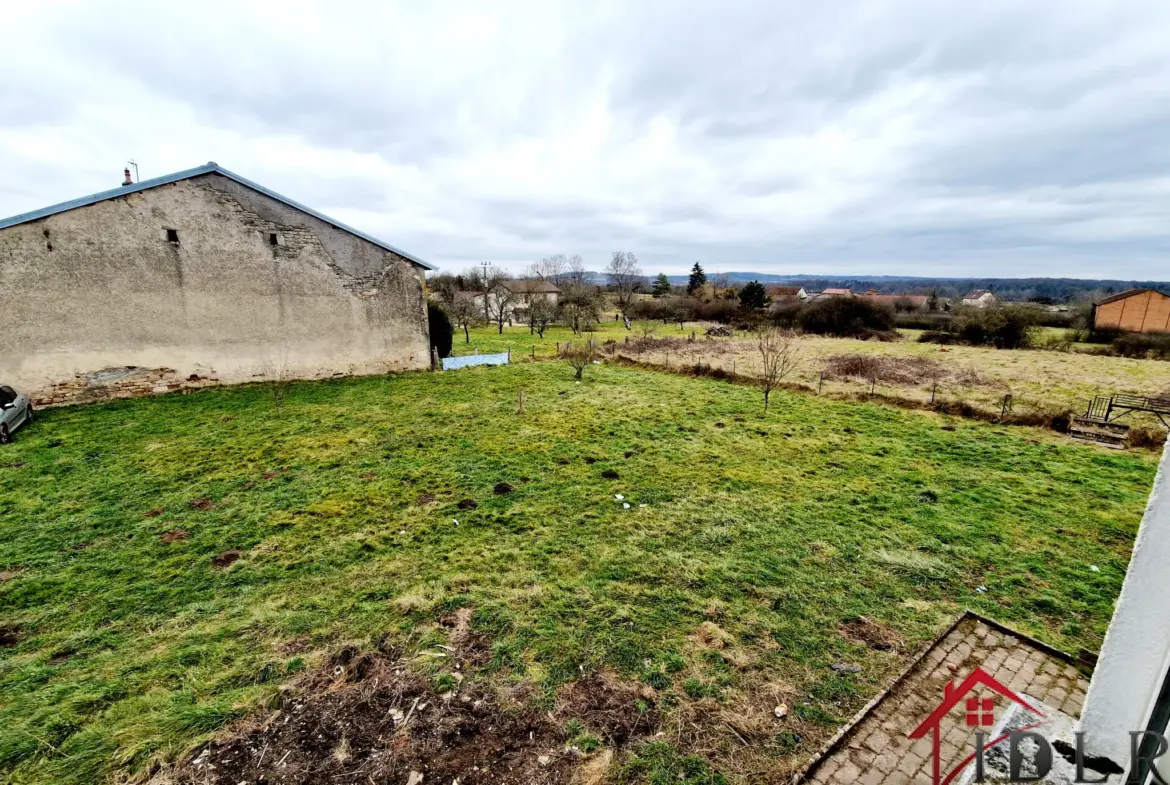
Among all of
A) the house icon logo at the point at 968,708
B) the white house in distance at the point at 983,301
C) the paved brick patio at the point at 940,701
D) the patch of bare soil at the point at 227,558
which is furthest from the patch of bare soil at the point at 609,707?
the white house in distance at the point at 983,301

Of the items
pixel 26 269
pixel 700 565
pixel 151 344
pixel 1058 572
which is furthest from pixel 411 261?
pixel 1058 572

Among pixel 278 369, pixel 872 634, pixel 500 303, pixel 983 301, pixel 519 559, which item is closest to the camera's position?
pixel 872 634

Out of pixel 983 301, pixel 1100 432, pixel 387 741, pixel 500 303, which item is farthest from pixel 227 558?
pixel 983 301

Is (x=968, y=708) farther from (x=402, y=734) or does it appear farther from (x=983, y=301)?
(x=983, y=301)

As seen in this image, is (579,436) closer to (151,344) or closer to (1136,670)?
(1136,670)

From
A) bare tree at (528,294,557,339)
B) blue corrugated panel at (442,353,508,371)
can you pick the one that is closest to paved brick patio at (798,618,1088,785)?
blue corrugated panel at (442,353,508,371)

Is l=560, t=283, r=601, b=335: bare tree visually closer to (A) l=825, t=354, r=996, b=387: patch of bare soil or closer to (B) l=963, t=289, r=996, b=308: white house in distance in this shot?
(A) l=825, t=354, r=996, b=387: patch of bare soil

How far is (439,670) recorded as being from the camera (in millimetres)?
3895

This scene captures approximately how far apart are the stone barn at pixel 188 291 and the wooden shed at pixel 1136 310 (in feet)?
155

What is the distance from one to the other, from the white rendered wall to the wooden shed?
47797 mm

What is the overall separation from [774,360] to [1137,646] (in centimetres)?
1358

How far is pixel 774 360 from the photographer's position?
560 inches

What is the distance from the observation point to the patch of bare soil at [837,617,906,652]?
425 cm

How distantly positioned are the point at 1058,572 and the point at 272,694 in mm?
7948
